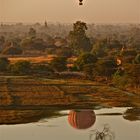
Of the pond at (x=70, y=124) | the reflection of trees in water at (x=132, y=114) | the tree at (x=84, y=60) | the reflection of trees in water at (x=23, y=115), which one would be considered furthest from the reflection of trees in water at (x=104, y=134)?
the tree at (x=84, y=60)

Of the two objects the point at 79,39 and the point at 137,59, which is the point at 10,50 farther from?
the point at 137,59

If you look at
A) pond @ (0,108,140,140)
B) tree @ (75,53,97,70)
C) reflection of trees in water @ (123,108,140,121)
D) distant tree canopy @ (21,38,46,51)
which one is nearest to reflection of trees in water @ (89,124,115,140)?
pond @ (0,108,140,140)

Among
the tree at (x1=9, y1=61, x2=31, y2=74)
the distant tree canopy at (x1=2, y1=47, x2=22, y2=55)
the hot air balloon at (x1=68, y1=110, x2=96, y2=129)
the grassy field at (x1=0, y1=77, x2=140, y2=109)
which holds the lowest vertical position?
the hot air balloon at (x1=68, y1=110, x2=96, y2=129)

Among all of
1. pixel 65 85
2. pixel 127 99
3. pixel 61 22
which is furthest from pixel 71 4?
pixel 127 99

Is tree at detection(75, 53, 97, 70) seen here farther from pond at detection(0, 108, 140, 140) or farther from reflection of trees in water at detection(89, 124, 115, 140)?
reflection of trees in water at detection(89, 124, 115, 140)

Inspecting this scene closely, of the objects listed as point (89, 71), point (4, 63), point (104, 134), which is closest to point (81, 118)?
point (104, 134)

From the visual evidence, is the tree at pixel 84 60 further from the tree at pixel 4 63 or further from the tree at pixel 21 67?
the tree at pixel 4 63

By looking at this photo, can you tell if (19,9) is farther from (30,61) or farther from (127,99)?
(127,99)
